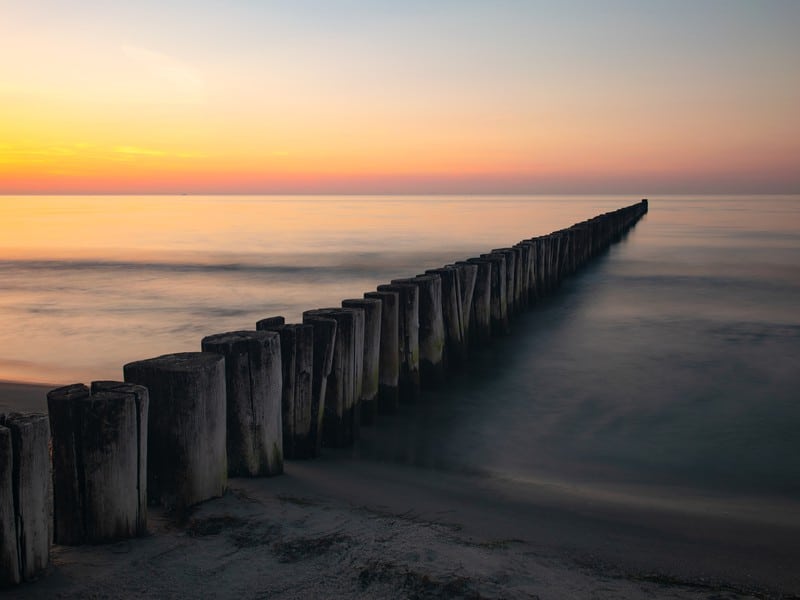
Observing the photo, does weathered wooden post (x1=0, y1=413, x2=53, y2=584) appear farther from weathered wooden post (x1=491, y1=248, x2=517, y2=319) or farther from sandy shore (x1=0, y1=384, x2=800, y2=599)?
weathered wooden post (x1=491, y1=248, x2=517, y2=319)

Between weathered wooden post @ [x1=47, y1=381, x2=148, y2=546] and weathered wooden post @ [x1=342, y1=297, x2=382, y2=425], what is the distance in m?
2.08

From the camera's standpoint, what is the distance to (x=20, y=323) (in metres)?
11.0

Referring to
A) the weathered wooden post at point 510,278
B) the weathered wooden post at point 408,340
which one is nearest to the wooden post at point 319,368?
the weathered wooden post at point 408,340

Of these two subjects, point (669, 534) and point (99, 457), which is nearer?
point (99, 457)

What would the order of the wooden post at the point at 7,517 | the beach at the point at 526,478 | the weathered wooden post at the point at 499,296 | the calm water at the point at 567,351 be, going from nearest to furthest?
the wooden post at the point at 7,517, the beach at the point at 526,478, the calm water at the point at 567,351, the weathered wooden post at the point at 499,296

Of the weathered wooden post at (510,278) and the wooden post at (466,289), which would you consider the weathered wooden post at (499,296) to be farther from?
the wooden post at (466,289)

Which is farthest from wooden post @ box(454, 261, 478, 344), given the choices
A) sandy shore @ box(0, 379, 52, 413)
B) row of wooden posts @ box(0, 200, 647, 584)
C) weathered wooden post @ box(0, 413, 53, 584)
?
weathered wooden post @ box(0, 413, 53, 584)

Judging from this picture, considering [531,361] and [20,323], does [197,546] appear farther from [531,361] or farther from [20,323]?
[20,323]

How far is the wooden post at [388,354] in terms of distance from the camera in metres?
5.12

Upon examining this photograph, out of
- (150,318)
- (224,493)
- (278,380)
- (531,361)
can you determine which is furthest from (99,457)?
(150,318)

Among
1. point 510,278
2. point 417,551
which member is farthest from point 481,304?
point 417,551

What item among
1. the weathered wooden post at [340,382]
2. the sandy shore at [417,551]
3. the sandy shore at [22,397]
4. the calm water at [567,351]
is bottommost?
the calm water at [567,351]

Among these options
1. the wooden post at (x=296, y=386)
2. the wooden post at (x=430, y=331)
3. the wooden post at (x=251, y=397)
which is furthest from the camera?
the wooden post at (x=430, y=331)

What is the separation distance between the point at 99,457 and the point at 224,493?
2.25ft
